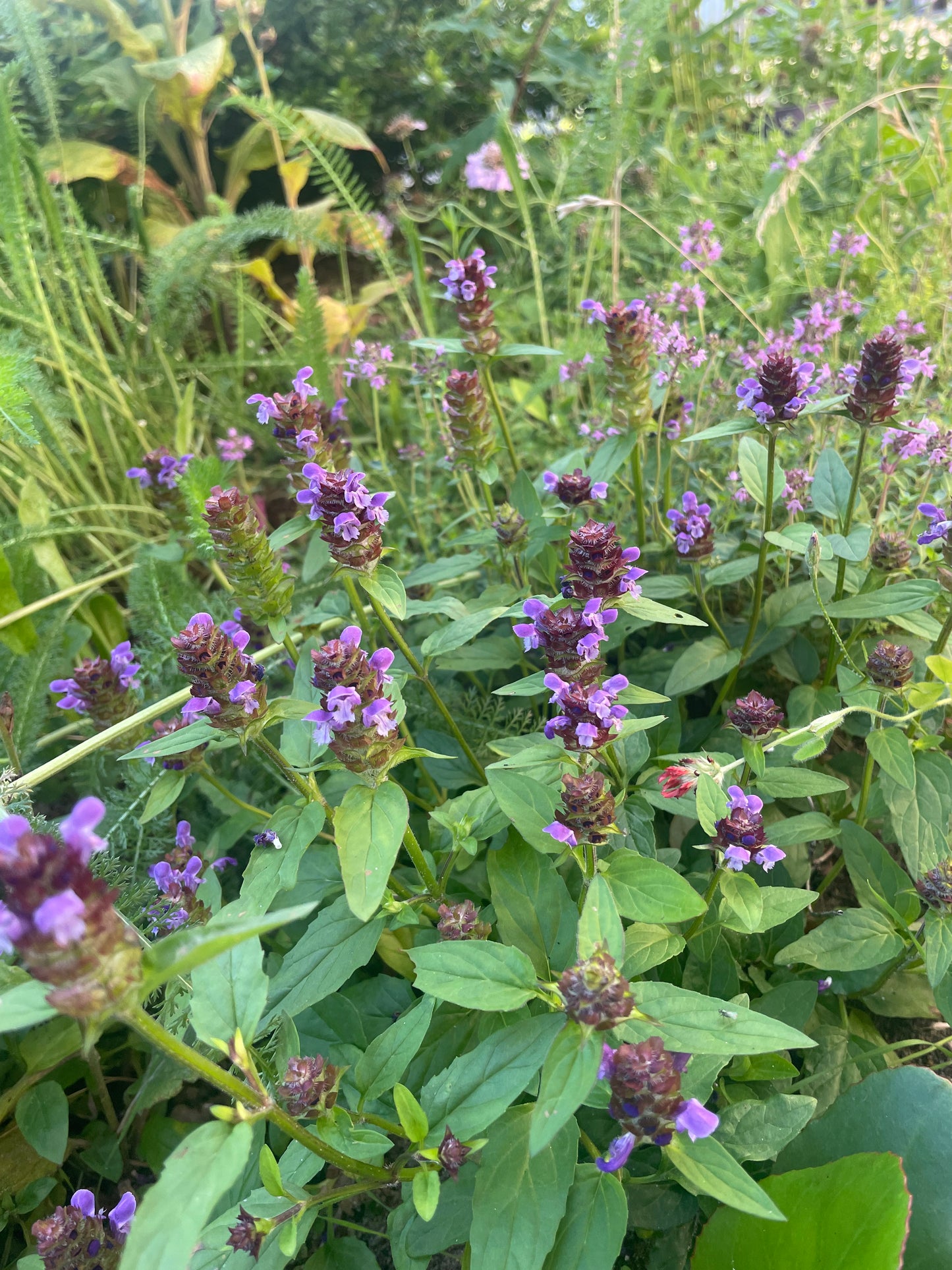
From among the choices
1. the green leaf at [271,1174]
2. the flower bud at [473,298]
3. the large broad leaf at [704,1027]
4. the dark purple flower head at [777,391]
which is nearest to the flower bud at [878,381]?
the dark purple flower head at [777,391]

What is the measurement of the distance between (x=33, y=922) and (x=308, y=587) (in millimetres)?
1534

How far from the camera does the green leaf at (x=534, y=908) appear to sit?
1.31 metres

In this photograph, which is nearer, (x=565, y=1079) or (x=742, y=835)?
(x=565, y=1079)

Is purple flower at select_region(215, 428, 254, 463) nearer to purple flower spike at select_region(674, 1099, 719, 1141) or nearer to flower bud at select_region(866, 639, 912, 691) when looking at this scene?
flower bud at select_region(866, 639, 912, 691)

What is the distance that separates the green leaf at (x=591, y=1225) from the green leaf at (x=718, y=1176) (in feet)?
0.37

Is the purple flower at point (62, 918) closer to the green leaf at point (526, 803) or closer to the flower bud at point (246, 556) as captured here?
the green leaf at point (526, 803)

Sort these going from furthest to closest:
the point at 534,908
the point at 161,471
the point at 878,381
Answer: the point at 161,471
the point at 878,381
the point at 534,908

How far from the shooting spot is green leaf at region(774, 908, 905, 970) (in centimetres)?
137

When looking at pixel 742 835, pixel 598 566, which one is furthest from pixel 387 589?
pixel 742 835

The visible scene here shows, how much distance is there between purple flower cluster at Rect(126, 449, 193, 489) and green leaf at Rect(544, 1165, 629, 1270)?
185 cm

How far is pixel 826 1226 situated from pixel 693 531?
4.12ft

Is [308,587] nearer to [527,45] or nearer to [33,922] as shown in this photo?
[33,922]

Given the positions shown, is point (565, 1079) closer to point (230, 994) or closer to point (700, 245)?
point (230, 994)

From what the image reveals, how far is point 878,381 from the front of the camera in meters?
1.57
